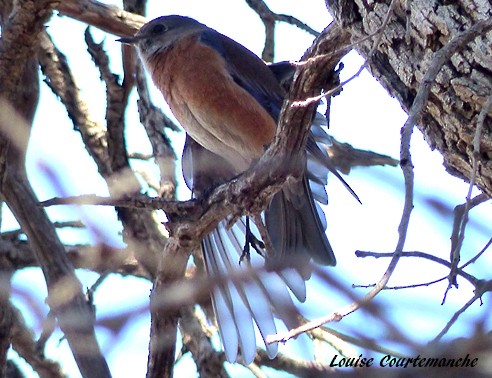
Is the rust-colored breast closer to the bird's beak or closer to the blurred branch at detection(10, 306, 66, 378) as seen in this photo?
the bird's beak

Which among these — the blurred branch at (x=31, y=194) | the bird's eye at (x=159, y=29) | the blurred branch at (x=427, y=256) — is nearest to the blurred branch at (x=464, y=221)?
the blurred branch at (x=427, y=256)

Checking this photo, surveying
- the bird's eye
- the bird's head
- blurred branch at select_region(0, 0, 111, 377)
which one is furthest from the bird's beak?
blurred branch at select_region(0, 0, 111, 377)

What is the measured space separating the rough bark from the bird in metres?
1.44

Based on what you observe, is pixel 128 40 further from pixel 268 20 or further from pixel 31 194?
pixel 31 194

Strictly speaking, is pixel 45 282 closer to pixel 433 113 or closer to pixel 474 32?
pixel 433 113

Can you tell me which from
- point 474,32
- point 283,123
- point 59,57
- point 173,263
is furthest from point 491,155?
point 59,57

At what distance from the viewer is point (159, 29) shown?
19.3ft

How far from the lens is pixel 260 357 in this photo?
495 cm

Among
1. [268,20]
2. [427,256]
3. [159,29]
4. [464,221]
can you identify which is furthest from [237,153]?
[464,221]

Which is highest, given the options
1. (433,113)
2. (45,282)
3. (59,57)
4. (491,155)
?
(59,57)

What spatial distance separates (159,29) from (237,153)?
1.17 m

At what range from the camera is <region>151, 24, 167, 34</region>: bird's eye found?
5811mm

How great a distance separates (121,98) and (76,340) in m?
1.54

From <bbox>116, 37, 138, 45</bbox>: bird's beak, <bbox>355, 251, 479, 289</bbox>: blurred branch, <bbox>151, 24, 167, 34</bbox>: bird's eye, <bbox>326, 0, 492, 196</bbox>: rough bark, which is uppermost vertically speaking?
<bbox>151, 24, 167, 34</bbox>: bird's eye
